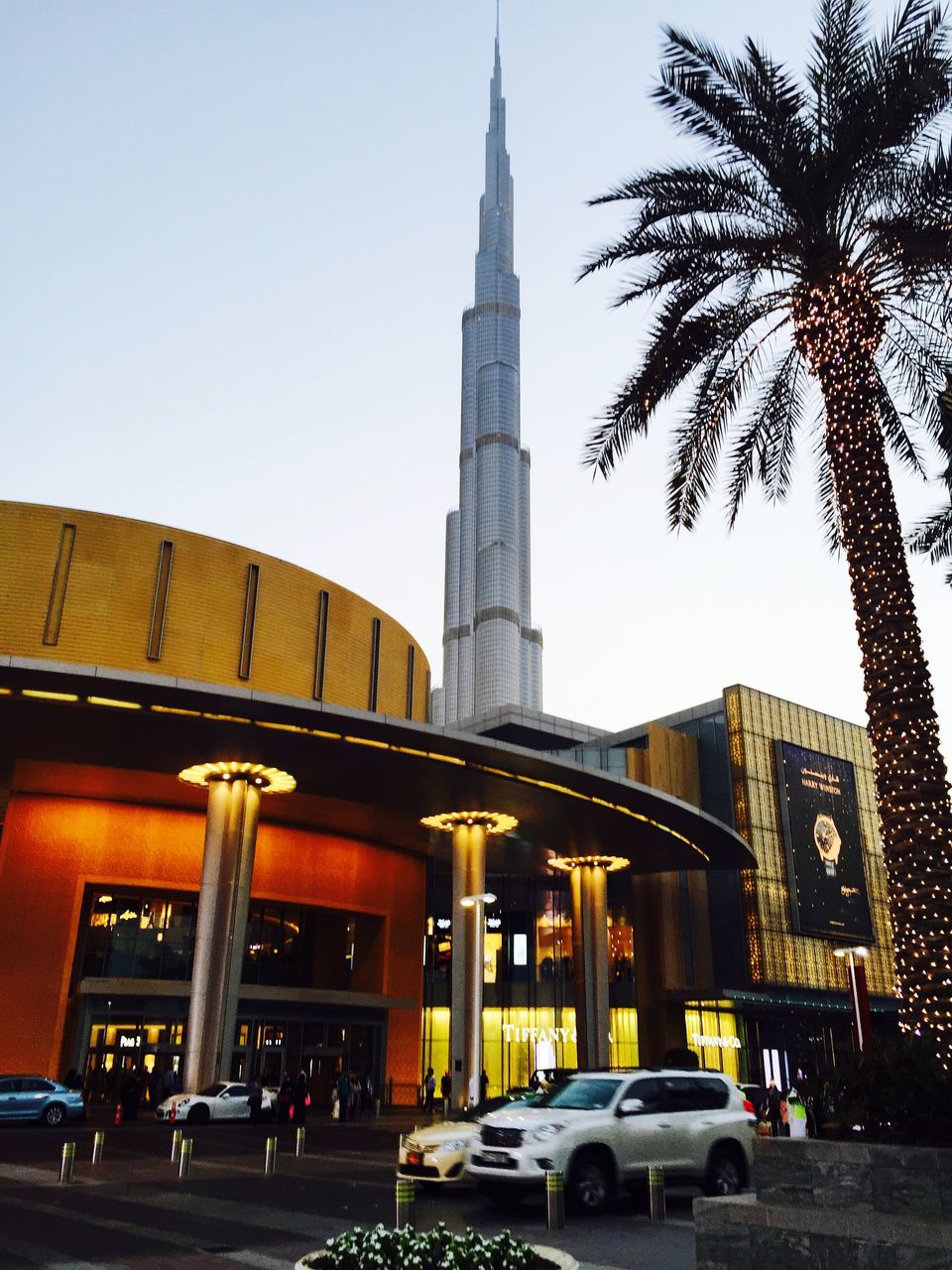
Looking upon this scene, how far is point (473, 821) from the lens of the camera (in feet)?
125

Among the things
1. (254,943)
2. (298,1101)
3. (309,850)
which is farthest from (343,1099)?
(309,850)

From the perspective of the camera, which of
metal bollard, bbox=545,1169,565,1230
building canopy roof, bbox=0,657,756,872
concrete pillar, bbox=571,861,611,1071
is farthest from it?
concrete pillar, bbox=571,861,611,1071

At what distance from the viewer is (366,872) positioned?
4378 cm

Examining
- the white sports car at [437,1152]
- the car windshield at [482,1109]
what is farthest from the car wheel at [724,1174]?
the car windshield at [482,1109]

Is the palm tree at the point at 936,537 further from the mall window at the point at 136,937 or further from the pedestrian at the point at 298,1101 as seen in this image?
the mall window at the point at 136,937

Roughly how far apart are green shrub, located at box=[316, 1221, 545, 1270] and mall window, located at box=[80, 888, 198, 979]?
31886mm

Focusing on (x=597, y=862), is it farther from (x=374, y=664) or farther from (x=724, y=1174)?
(x=724, y=1174)

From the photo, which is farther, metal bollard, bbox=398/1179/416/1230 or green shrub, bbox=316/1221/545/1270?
metal bollard, bbox=398/1179/416/1230

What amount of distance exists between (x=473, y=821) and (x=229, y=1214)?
83.2 ft

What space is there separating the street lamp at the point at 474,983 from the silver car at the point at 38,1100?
478 inches

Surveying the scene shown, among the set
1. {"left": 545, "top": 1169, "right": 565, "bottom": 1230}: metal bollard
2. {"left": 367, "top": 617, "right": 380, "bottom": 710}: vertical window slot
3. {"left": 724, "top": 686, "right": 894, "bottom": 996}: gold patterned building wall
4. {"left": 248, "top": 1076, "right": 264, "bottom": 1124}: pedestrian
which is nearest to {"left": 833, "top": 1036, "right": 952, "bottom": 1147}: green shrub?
{"left": 545, "top": 1169, "right": 565, "bottom": 1230}: metal bollard

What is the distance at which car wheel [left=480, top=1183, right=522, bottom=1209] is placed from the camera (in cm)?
1334

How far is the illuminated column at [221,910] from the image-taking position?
2930 centimetres

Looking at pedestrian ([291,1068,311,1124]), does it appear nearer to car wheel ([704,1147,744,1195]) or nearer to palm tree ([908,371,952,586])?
car wheel ([704,1147,744,1195])
